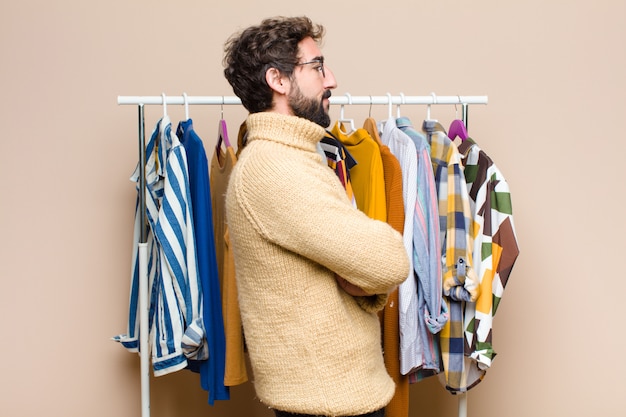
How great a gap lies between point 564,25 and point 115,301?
2.16 metres

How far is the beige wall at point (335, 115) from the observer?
2.97 metres

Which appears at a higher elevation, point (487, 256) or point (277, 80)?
point (277, 80)

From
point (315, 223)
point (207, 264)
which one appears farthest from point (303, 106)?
point (207, 264)

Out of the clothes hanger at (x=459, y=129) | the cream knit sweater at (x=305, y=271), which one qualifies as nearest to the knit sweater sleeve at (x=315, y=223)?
the cream knit sweater at (x=305, y=271)

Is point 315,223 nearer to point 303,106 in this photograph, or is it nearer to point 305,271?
point 305,271

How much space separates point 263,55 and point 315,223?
0.45 m


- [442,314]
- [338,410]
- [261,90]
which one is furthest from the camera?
[442,314]

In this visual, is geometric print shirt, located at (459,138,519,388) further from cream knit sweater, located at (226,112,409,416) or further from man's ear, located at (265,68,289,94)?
man's ear, located at (265,68,289,94)

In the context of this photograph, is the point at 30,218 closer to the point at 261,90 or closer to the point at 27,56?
the point at 27,56

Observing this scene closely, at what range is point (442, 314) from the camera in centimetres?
232

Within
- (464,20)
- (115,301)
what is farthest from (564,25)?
(115,301)

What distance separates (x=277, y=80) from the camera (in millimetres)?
1732

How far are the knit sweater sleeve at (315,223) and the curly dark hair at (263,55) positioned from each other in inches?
8.1

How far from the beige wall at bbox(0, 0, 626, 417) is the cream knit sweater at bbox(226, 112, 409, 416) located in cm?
143
